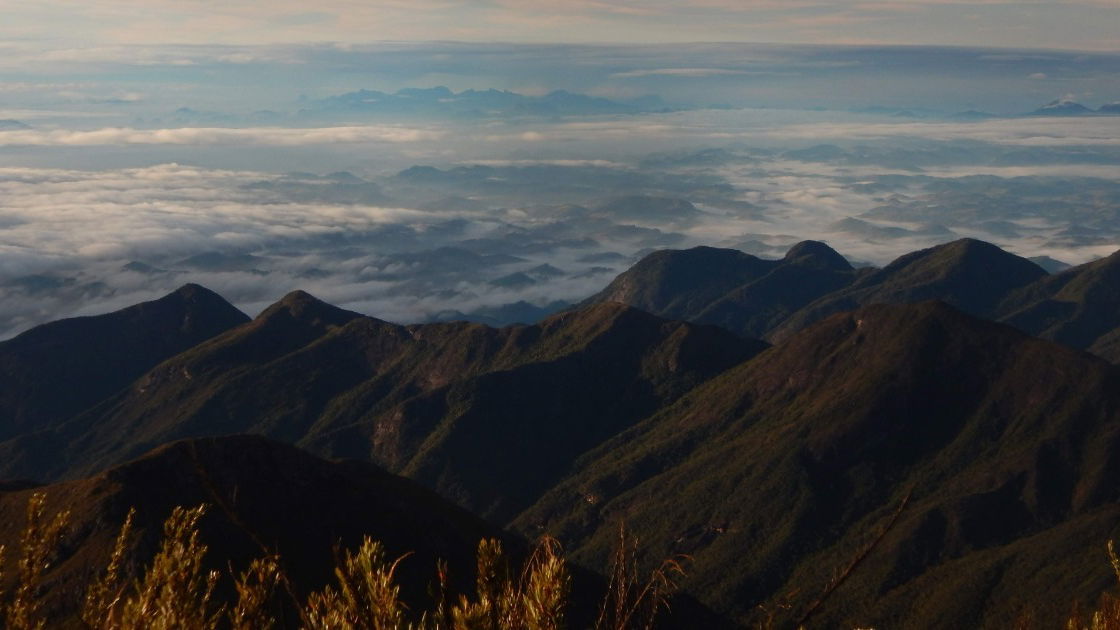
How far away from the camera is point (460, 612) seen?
68.0ft

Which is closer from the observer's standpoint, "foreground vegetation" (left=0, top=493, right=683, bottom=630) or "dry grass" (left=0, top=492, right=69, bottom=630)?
"foreground vegetation" (left=0, top=493, right=683, bottom=630)

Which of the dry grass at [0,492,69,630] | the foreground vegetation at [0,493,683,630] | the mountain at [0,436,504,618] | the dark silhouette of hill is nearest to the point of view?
the foreground vegetation at [0,493,683,630]

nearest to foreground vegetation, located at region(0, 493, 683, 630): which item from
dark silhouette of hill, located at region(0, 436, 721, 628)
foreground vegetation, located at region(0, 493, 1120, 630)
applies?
foreground vegetation, located at region(0, 493, 1120, 630)

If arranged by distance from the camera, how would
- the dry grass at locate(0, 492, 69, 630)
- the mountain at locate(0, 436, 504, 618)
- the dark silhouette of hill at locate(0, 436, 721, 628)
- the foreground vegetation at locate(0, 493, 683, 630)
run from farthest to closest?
the mountain at locate(0, 436, 504, 618) < the dark silhouette of hill at locate(0, 436, 721, 628) < the dry grass at locate(0, 492, 69, 630) < the foreground vegetation at locate(0, 493, 683, 630)

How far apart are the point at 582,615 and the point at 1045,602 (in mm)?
95132

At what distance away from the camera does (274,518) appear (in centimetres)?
13038

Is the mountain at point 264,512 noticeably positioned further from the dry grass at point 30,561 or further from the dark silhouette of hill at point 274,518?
the dry grass at point 30,561

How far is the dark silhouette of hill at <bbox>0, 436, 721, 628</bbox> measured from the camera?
4715 inches

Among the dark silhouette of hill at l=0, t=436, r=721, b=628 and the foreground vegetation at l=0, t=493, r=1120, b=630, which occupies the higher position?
the foreground vegetation at l=0, t=493, r=1120, b=630

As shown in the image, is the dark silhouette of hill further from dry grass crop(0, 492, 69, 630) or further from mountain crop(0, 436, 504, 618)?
dry grass crop(0, 492, 69, 630)

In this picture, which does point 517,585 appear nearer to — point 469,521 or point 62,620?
point 62,620

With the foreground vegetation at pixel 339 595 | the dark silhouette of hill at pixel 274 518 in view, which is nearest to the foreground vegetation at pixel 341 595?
the foreground vegetation at pixel 339 595

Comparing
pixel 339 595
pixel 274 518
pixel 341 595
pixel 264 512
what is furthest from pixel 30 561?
pixel 264 512

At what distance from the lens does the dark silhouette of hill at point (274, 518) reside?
119750mm
